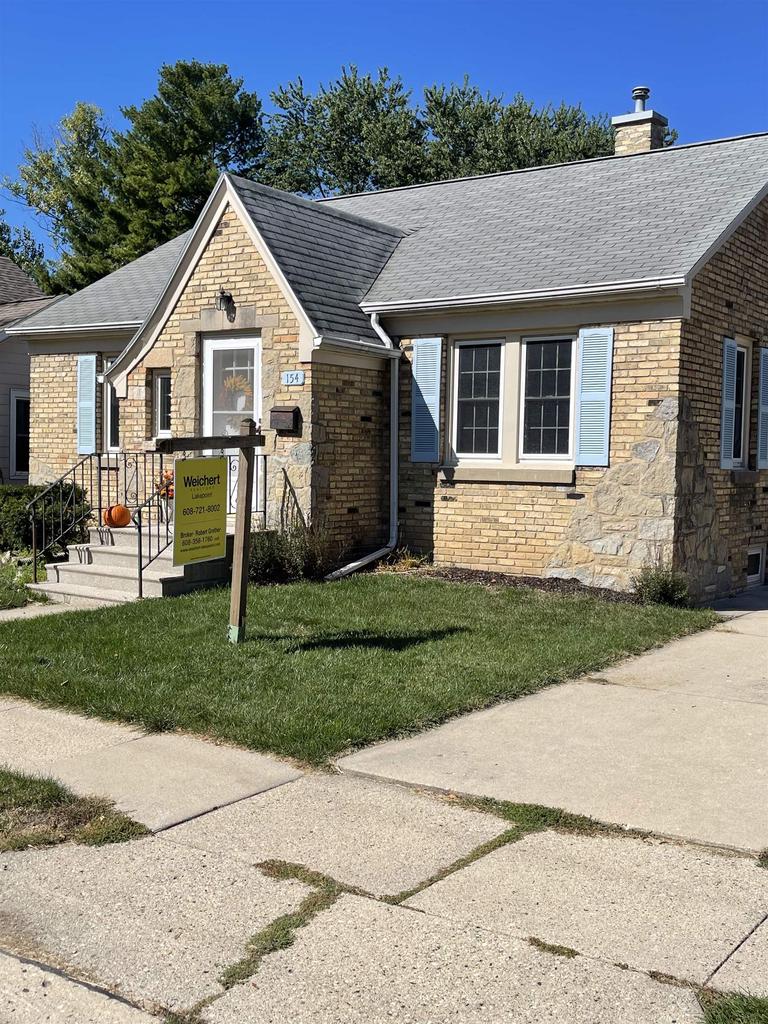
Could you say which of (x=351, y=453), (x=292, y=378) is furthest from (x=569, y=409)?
(x=292, y=378)

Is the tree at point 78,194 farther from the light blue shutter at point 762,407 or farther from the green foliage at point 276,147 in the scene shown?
the light blue shutter at point 762,407

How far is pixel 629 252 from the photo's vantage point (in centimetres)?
1230

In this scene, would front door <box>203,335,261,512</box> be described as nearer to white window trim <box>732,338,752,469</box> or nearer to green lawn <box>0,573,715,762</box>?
green lawn <box>0,573,715,762</box>

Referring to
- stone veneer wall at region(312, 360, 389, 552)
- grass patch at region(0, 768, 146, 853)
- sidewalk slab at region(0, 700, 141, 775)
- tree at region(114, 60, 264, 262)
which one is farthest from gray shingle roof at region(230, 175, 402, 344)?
tree at region(114, 60, 264, 262)

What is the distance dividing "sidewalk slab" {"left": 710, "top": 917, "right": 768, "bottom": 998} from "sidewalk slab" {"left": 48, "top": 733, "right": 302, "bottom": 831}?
8.52 ft

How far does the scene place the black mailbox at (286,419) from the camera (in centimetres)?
1236

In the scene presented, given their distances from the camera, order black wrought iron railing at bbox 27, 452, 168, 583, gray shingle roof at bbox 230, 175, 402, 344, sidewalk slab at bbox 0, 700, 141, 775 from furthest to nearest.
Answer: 1. gray shingle roof at bbox 230, 175, 402, 344
2. black wrought iron railing at bbox 27, 452, 168, 583
3. sidewalk slab at bbox 0, 700, 141, 775

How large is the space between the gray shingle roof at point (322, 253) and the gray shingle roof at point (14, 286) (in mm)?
11377

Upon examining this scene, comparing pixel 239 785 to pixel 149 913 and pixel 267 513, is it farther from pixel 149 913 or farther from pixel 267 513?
pixel 267 513

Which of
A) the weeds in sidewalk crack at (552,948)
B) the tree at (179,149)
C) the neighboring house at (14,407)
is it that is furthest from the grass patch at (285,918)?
the tree at (179,149)

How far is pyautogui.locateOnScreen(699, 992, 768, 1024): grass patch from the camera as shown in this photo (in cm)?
327

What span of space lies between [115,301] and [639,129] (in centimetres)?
932

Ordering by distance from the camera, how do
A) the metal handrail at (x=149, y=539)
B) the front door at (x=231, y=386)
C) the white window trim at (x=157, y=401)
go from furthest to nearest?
1. the white window trim at (x=157, y=401)
2. the front door at (x=231, y=386)
3. the metal handrail at (x=149, y=539)

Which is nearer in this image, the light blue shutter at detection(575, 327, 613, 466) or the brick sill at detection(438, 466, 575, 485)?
the light blue shutter at detection(575, 327, 613, 466)
